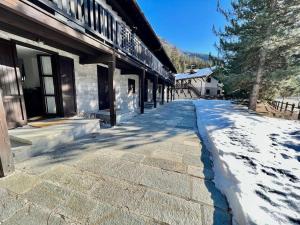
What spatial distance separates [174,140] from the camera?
4113 mm

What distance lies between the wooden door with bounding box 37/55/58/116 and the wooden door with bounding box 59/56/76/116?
0.68 feet

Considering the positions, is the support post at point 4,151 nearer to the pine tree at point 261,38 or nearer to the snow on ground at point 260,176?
the snow on ground at point 260,176

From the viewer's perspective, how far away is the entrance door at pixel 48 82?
459 cm

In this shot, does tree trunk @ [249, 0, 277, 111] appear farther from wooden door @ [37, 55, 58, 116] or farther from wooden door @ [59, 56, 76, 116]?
wooden door @ [37, 55, 58, 116]

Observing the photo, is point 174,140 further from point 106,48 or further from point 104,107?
point 104,107

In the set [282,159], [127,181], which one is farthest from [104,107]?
[282,159]

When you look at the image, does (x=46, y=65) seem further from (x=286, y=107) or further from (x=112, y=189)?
(x=286, y=107)

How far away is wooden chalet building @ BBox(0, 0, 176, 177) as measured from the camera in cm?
238

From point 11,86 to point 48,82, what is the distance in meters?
1.26

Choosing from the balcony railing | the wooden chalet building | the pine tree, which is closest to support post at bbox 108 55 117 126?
the wooden chalet building

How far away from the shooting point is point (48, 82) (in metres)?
4.74

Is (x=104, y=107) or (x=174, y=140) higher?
(x=104, y=107)

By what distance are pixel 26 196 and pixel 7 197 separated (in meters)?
0.20

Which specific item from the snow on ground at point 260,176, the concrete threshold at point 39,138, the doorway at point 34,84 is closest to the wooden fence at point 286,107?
the snow on ground at point 260,176
